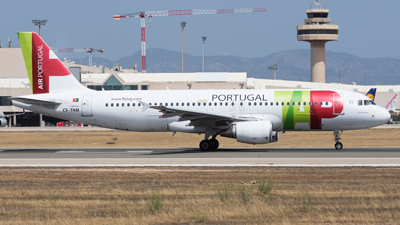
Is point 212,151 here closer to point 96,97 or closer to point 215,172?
point 96,97

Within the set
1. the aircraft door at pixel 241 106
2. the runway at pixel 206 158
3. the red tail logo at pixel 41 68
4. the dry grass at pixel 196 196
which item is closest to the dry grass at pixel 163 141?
the runway at pixel 206 158

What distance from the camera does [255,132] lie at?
3344 cm

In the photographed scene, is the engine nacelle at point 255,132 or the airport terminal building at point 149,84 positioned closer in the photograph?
the engine nacelle at point 255,132

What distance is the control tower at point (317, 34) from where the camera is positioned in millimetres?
155000

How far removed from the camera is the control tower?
155000 mm

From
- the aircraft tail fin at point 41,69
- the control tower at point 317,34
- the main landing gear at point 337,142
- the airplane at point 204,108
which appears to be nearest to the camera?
the airplane at point 204,108

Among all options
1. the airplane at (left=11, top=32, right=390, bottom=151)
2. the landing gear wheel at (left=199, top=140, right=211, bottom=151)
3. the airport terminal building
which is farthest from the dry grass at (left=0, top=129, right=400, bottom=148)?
the airport terminal building

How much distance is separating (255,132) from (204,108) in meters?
4.68

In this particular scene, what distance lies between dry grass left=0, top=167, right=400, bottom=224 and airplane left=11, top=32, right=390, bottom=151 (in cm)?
994

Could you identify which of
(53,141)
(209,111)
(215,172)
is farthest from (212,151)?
(53,141)

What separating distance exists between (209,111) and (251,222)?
23.4 m

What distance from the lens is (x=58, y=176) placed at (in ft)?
76.6

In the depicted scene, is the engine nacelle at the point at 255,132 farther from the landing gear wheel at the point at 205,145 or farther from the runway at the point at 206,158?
the landing gear wheel at the point at 205,145

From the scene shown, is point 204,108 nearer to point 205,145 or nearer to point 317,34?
point 205,145
